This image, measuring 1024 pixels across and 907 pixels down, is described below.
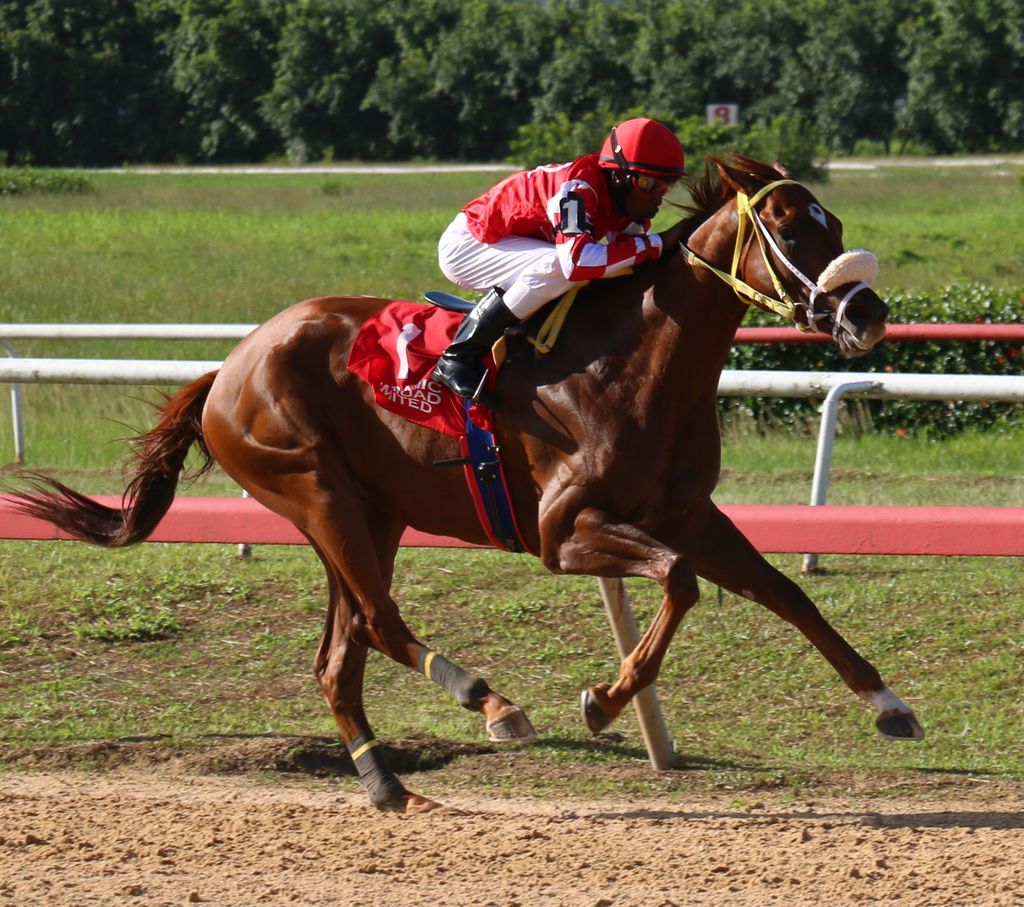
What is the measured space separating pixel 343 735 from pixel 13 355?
502 cm

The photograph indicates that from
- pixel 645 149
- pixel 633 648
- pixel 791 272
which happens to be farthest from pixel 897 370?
pixel 791 272

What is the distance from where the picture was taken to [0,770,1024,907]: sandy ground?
361 cm

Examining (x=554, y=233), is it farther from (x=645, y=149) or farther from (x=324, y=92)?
(x=324, y=92)

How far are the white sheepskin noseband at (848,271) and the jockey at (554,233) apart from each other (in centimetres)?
62

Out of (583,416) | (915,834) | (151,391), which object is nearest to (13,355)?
(151,391)

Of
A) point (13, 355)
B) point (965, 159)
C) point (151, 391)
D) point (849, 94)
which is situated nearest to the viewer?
point (13, 355)

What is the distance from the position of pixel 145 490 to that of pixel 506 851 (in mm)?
1914

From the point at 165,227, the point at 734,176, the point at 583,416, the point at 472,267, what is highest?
the point at 734,176

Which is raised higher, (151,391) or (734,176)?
(734,176)

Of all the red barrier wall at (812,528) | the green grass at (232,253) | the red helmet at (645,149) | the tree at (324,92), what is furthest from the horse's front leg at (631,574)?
the tree at (324,92)

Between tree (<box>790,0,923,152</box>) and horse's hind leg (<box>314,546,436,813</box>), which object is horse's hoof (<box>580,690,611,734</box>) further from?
tree (<box>790,0,923,152</box>)

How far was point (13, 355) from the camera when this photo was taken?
8.80 meters

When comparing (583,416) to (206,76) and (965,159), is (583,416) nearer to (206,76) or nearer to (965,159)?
(965,159)

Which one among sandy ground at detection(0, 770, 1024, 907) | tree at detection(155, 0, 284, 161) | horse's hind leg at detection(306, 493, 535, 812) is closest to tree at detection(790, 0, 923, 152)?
tree at detection(155, 0, 284, 161)
